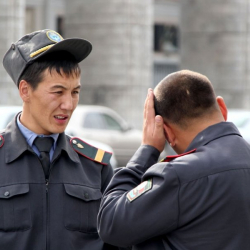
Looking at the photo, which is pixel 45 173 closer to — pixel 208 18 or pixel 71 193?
pixel 71 193

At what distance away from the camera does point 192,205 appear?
2.75 m

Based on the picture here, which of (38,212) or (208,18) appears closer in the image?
(38,212)

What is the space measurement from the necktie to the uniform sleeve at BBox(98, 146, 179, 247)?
1.31ft

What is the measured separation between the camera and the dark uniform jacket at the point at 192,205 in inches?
108

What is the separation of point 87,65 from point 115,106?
3.98 feet

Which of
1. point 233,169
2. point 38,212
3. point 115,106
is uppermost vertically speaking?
point 233,169

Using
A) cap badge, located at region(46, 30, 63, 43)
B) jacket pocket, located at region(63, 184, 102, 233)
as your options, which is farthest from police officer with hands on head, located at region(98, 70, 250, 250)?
cap badge, located at region(46, 30, 63, 43)

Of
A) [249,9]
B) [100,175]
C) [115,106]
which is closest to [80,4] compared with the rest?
[115,106]

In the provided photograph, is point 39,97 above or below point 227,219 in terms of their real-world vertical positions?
above

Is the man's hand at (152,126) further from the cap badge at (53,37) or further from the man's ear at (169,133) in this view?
the cap badge at (53,37)

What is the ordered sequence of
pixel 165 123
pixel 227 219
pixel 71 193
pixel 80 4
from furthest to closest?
pixel 80 4
pixel 71 193
pixel 165 123
pixel 227 219

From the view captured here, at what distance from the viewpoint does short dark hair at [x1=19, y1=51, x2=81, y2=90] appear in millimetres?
3262

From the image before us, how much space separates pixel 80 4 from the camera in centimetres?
1812

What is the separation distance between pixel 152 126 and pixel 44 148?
1.73ft
